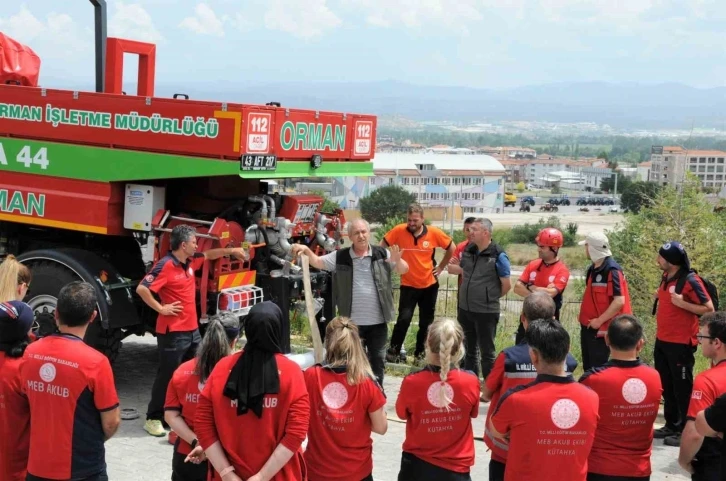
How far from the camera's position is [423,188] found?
15962cm

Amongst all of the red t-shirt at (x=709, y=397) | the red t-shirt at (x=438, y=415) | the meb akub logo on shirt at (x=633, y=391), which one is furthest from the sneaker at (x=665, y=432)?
the red t-shirt at (x=438, y=415)

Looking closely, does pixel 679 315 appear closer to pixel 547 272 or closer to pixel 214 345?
pixel 547 272

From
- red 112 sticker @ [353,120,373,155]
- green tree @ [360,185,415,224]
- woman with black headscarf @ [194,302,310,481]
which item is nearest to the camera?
woman with black headscarf @ [194,302,310,481]

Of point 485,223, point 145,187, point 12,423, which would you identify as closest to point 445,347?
point 12,423

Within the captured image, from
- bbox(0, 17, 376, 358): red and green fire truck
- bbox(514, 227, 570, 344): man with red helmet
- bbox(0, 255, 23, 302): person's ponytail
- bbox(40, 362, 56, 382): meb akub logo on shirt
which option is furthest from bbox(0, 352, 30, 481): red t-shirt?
bbox(514, 227, 570, 344): man with red helmet

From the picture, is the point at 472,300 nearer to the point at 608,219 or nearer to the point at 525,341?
the point at 525,341

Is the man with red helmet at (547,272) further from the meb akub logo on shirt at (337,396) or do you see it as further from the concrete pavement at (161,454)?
the meb akub logo on shirt at (337,396)

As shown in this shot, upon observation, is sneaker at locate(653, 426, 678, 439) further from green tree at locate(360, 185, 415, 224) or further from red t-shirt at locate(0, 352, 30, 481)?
green tree at locate(360, 185, 415, 224)

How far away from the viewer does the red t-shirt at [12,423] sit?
474 centimetres

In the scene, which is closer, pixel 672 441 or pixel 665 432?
pixel 672 441

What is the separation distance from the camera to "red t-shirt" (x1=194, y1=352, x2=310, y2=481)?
412cm

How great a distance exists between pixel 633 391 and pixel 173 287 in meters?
3.87

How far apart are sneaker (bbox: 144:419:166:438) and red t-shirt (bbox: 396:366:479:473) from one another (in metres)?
3.15

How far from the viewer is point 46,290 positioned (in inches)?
328
